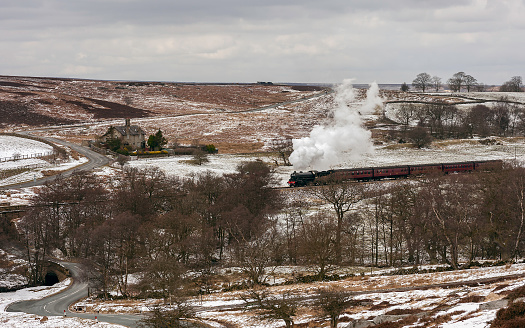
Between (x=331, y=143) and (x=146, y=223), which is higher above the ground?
(x=331, y=143)

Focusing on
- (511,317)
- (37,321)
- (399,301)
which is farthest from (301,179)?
(511,317)

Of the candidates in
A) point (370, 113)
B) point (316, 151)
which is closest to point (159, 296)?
point (316, 151)

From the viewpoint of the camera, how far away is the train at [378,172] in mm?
80256

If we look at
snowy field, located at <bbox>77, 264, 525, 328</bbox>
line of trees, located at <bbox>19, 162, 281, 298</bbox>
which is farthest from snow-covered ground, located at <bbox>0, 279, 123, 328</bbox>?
line of trees, located at <bbox>19, 162, 281, 298</bbox>

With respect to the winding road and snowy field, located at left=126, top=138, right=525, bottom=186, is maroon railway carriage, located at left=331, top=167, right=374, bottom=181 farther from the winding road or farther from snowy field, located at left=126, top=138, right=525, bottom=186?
the winding road

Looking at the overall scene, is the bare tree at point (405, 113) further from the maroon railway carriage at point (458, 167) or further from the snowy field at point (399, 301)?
the snowy field at point (399, 301)

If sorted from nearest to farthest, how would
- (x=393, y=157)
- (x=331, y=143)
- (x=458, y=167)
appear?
(x=331, y=143), (x=458, y=167), (x=393, y=157)

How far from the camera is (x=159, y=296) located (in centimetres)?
4853

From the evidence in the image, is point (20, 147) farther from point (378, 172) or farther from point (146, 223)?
point (378, 172)

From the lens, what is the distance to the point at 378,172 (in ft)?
293

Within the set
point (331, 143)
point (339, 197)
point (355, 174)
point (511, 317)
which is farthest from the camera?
point (331, 143)

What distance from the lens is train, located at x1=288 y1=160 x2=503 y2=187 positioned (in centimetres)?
8026

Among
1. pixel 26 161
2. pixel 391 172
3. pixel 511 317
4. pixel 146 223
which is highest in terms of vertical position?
pixel 26 161

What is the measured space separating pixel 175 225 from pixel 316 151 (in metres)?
37.3
